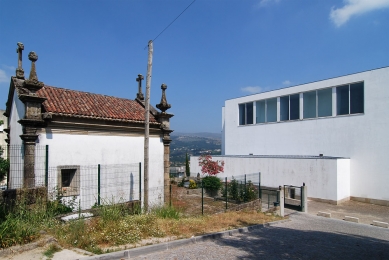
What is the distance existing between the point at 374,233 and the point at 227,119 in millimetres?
19944

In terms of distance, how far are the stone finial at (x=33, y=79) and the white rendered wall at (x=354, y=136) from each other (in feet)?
66.1

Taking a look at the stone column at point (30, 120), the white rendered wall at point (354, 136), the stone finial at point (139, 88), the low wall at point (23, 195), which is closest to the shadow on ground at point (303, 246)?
the low wall at point (23, 195)

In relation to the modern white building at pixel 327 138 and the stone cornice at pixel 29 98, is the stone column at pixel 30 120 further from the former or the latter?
the modern white building at pixel 327 138

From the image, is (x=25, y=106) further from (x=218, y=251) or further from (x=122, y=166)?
(x=218, y=251)

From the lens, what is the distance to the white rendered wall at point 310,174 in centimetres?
1847

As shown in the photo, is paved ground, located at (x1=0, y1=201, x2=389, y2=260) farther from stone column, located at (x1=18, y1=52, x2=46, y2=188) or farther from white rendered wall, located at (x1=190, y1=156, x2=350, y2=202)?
white rendered wall, located at (x1=190, y1=156, x2=350, y2=202)

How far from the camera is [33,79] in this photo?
375 inches

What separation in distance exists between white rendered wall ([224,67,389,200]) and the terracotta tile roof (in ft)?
48.0

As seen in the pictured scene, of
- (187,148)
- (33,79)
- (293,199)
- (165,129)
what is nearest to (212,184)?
(293,199)

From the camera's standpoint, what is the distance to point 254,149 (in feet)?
87.4

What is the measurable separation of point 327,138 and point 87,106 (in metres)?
18.2

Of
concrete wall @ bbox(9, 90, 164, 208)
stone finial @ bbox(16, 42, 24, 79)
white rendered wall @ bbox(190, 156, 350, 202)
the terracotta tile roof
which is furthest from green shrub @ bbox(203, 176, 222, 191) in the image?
stone finial @ bbox(16, 42, 24, 79)

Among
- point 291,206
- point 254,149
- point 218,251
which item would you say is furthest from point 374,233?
point 254,149

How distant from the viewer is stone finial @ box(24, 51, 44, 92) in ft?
30.8
